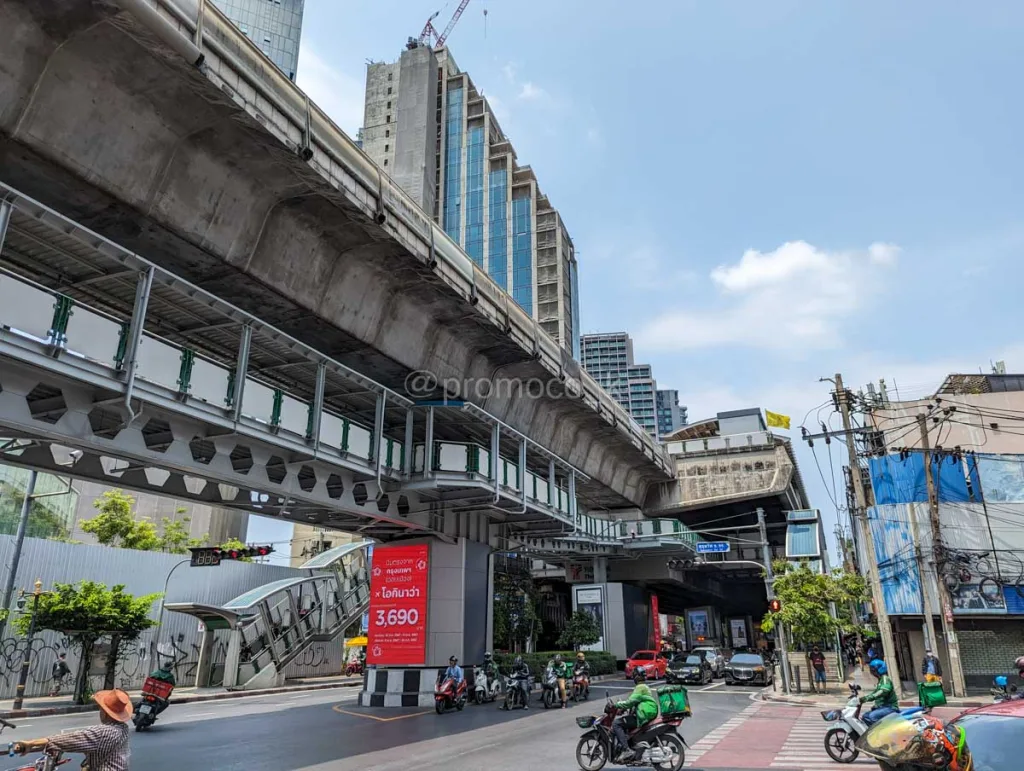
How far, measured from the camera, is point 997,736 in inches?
222

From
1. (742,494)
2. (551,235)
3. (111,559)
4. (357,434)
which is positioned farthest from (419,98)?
(357,434)

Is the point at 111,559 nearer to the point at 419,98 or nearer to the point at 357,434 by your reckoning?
the point at 357,434

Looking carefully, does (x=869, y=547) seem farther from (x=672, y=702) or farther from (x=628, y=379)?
(x=628, y=379)

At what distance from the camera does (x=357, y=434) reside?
1756cm

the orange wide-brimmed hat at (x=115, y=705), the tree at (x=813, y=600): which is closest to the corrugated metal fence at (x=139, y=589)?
the orange wide-brimmed hat at (x=115, y=705)

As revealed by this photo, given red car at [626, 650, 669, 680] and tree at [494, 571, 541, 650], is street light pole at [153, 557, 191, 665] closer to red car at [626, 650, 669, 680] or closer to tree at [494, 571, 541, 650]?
tree at [494, 571, 541, 650]

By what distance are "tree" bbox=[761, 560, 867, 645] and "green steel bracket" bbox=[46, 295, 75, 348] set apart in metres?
25.2

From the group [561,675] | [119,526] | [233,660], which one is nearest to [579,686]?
[561,675]

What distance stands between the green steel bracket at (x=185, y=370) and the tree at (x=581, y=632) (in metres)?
28.9

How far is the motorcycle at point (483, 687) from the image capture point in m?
21.8

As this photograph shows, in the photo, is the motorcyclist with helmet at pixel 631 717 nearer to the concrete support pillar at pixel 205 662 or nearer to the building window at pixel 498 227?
the concrete support pillar at pixel 205 662

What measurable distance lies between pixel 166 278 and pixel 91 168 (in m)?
2.16

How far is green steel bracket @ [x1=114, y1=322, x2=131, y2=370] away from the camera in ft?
38.3

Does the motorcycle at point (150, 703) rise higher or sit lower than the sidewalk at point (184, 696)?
higher
